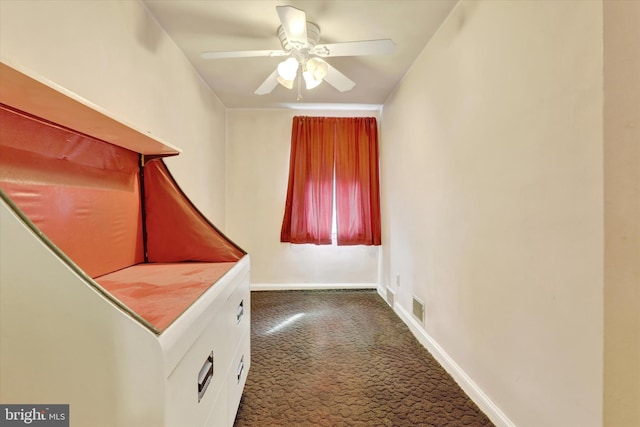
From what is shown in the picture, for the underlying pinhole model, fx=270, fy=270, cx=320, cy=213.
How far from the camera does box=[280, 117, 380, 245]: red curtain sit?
131 inches

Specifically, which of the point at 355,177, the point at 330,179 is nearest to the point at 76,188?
the point at 330,179

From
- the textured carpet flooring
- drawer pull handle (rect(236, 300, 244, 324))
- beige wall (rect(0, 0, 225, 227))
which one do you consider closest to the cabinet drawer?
drawer pull handle (rect(236, 300, 244, 324))

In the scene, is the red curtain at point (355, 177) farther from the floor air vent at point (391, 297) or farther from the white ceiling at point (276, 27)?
the white ceiling at point (276, 27)

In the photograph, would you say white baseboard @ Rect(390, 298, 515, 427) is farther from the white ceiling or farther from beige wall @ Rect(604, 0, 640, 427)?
the white ceiling

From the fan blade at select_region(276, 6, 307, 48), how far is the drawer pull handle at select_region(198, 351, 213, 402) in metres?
1.51

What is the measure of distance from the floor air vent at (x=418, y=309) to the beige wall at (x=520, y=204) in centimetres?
12

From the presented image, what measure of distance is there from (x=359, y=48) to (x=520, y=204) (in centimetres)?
118

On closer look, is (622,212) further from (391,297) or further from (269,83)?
(391,297)

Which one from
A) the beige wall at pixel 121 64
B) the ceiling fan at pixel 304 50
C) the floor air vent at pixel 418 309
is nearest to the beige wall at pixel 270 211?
the beige wall at pixel 121 64

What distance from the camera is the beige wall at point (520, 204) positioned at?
33.9 inches

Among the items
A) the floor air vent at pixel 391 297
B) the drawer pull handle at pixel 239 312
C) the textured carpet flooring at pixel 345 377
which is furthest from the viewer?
the floor air vent at pixel 391 297

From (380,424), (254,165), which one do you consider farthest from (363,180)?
(380,424)

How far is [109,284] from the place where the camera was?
938mm

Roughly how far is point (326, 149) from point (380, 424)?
8.94 ft
